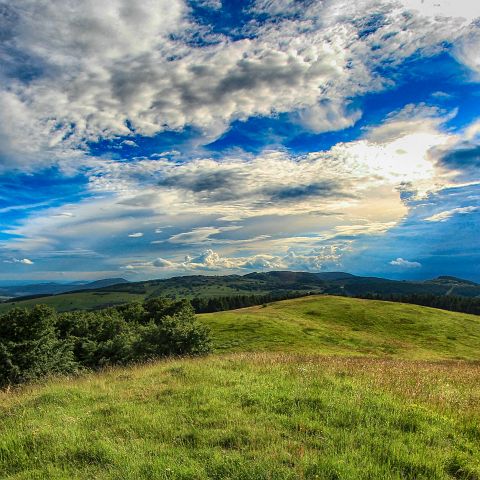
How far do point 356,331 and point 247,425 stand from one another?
82053mm

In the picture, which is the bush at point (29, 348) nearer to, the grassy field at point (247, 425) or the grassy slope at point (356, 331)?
the grassy field at point (247, 425)

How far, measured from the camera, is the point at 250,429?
9.43 metres

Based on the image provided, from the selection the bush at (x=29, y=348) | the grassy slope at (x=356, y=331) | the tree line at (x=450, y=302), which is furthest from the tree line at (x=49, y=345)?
the tree line at (x=450, y=302)

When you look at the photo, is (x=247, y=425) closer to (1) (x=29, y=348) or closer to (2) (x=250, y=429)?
(2) (x=250, y=429)

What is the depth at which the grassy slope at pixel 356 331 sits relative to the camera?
6512 centimetres

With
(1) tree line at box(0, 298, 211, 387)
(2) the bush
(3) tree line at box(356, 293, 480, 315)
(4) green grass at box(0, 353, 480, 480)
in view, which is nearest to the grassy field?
(4) green grass at box(0, 353, 480, 480)

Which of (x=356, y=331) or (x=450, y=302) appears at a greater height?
(x=356, y=331)

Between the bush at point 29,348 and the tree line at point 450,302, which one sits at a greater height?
the bush at point 29,348

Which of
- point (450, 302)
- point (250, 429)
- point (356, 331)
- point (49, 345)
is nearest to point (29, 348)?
point (49, 345)

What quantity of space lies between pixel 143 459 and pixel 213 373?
767 centimetres

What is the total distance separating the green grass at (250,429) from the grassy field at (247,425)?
0.11ft

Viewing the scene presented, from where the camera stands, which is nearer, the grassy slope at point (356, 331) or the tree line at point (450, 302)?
the grassy slope at point (356, 331)

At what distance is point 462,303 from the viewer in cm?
17062

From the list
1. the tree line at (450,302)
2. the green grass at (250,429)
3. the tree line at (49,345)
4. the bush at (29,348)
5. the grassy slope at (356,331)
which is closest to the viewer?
the green grass at (250,429)
